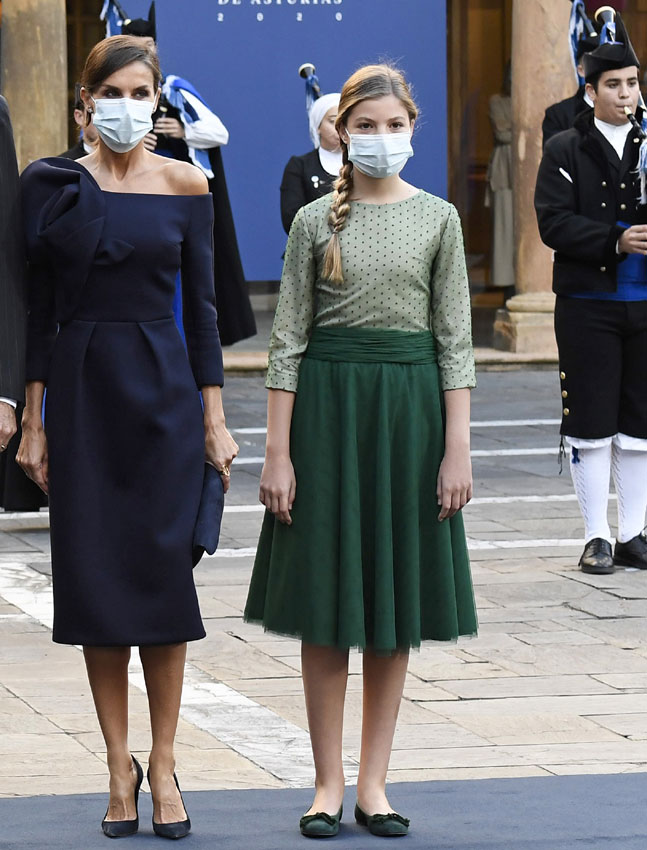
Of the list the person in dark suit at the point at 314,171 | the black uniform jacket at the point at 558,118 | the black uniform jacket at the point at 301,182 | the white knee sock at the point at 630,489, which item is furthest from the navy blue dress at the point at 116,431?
the black uniform jacket at the point at 558,118

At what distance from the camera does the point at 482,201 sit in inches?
824

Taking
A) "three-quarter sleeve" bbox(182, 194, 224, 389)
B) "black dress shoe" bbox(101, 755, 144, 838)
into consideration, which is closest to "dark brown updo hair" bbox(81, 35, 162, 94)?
"three-quarter sleeve" bbox(182, 194, 224, 389)

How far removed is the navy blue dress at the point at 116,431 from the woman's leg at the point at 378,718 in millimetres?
444

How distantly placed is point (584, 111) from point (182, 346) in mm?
3791

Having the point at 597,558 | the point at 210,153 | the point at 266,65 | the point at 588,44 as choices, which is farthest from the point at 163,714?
the point at 266,65

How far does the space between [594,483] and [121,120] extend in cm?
390

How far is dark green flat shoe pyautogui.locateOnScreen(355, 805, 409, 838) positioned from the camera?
4465 millimetres

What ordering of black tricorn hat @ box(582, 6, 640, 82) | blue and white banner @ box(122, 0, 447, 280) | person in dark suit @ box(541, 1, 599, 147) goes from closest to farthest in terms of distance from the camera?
black tricorn hat @ box(582, 6, 640, 82) < person in dark suit @ box(541, 1, 599, 147) < blue and white banner @ box(122, 0, 447, 280)

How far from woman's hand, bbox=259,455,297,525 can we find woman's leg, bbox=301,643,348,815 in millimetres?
328

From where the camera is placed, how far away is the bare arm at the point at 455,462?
4.52 meters

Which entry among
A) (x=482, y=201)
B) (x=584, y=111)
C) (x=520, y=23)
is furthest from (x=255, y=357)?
(x=584, y=111)

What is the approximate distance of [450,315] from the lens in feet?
15.0

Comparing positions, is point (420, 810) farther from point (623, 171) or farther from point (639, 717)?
point (623, 171)

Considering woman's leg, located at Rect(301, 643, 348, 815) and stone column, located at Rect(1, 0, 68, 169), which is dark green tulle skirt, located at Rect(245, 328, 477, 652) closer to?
woman's leg, located at Rect(301, 643, 348, 815)
